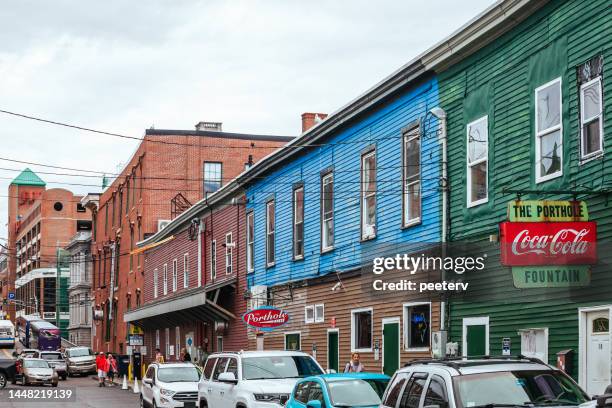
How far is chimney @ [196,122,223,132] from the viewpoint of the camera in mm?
64537

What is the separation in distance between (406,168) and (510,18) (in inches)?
235

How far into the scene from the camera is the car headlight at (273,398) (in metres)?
19.8

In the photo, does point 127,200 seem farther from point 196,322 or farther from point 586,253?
point 586,253

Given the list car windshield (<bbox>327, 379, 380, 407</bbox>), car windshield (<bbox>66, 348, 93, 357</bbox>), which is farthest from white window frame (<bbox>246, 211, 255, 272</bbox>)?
car windshield (<bbox>66, 348, 93, 357</bbox>)

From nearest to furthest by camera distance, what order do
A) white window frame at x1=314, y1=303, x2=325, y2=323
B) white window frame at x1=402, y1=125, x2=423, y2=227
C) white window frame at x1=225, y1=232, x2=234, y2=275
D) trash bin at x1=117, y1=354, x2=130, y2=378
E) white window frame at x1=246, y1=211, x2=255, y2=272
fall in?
1. white window frame at x1=402, y1=125, x2=423, y2=227
2. white window frame at x1=314, y1=303, x2=325, y2=323
3. white window frame at x1=246, y1=211, x2=255, y2=272
4. white window frame at x1=225, y1=232, x2=234, y2=275
5. trash bin at x1=117, y1=354, x2=130, y2=378

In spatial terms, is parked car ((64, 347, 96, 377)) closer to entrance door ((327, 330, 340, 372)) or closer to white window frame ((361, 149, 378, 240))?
entrance door ((327, 330, 340, 372))

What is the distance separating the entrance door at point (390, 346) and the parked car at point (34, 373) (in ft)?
85.1

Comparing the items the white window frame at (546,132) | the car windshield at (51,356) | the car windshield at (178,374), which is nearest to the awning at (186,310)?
the car windshield at (51,356)

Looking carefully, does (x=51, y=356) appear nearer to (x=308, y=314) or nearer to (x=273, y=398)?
(x=308, y=314)

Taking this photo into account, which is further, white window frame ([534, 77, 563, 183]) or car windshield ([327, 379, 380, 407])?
white window frame ([534, 77, 563, 183])

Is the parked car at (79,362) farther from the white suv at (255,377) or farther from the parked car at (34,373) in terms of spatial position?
the white suv at (255,377)

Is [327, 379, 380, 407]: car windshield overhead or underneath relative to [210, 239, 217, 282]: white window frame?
underneath

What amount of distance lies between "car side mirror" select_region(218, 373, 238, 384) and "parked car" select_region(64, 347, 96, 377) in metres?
44.5

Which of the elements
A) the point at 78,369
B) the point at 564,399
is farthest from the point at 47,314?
the point at 564,399
